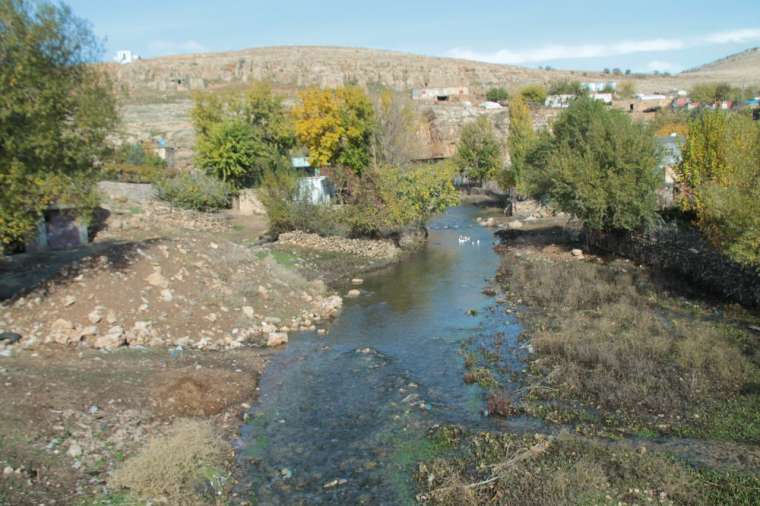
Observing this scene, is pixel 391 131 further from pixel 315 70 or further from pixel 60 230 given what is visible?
pixel 315 70

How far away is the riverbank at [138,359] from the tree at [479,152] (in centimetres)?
3371

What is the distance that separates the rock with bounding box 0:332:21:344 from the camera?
46.0ft

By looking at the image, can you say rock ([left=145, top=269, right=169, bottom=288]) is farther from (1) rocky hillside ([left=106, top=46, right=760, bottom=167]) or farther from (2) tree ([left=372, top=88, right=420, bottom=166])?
(1) rocky hillside ([left=106, top=46, right=760, bottom=167])

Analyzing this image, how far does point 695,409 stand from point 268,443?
8145 mm

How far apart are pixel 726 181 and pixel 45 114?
22.0 meters

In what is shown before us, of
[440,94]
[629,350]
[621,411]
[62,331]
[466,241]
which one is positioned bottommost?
[466,241]

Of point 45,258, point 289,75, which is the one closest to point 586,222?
point 45,258

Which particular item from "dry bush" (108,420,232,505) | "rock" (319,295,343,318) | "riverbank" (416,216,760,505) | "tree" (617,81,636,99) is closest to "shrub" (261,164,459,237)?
"rock" (319,295,343,318)

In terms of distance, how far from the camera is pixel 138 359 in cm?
1438

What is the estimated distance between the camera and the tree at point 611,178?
25.5 metres

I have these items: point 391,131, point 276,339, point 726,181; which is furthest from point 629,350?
point 391,131

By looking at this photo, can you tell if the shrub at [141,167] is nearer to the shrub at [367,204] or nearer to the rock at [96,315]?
the shrub at [367,204]

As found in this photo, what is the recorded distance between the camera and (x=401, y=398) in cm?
1316

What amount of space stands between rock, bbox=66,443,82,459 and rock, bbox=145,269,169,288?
319 inches
